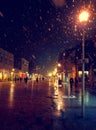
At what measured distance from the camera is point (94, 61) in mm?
49656

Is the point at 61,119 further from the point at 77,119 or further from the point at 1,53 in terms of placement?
the point at 1,53

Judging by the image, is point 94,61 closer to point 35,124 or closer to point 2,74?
point 35,124

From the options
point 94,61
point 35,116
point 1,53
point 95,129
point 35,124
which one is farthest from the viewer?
point 1,53

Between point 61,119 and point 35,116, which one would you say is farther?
point 35,116

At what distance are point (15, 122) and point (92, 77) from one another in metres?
40.5

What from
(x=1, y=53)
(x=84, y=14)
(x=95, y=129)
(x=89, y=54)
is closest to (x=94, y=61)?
(x=89, y=54)

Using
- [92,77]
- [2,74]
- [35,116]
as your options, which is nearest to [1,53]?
[2,74]

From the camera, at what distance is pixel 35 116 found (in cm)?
1509

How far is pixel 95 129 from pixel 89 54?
3965 cm

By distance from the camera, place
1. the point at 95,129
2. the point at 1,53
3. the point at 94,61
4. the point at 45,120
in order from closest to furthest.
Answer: the point at 95,129 → the point at 45,120 → the point at 94,61 → the point at 1,53

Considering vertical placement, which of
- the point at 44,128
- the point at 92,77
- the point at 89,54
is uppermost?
the point at 89,54

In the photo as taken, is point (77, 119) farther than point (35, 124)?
Yes

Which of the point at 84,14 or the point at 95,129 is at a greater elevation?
the point at 84,14

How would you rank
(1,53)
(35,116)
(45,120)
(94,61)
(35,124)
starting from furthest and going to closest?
(1,53), (94,61), (35,116), (45,120), (35,124)
